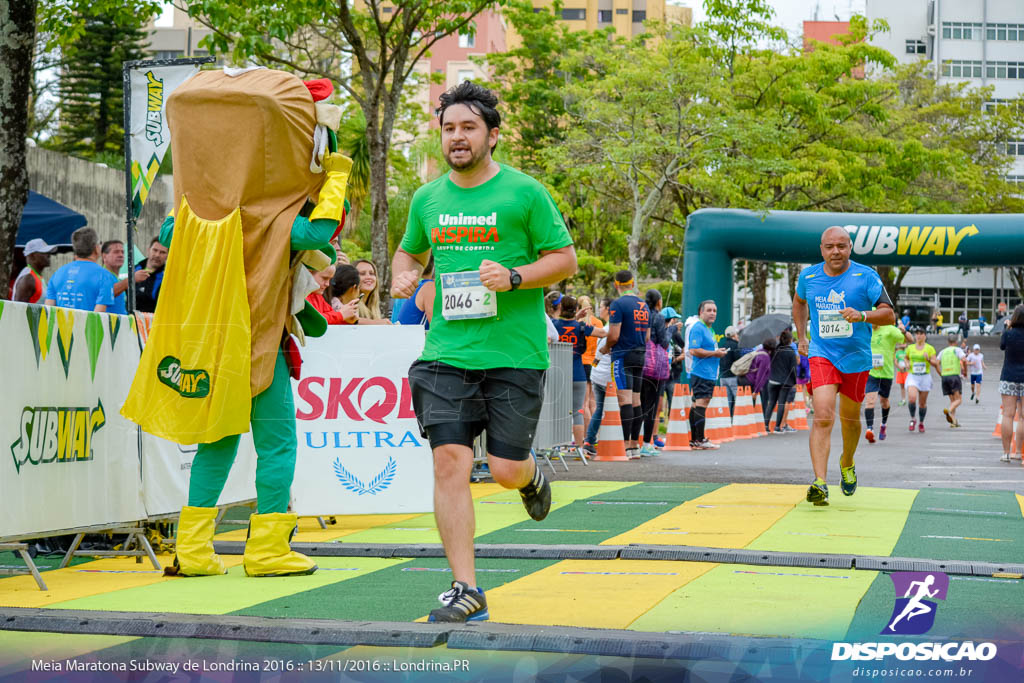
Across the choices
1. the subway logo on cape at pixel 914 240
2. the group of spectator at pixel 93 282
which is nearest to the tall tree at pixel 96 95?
the subway logo on cape at pixel 914 240

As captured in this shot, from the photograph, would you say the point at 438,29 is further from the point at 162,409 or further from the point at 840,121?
the point at 840,121

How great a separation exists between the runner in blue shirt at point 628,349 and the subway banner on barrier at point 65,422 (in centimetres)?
834

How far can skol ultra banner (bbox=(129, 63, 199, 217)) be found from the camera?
904cm

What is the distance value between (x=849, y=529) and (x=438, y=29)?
12490mm

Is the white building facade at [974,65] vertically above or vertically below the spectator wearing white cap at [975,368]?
above

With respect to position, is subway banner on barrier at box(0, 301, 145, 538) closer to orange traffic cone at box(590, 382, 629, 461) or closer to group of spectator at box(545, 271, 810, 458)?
group of spectator at box(545, 271, 810, 458)

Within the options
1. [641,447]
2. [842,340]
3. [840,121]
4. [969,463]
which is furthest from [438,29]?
[840,121]

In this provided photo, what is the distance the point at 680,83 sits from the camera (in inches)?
1351

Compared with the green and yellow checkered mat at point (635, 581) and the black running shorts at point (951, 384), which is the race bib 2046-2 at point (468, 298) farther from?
the black running shorts at point (951, 384)

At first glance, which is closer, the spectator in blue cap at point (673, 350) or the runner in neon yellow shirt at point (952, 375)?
the spectator in blue cap at point (673, 350)

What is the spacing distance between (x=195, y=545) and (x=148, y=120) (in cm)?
428

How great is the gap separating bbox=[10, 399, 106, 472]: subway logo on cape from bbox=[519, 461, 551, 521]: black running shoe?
238 cm

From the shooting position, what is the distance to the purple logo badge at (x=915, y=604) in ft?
13.9

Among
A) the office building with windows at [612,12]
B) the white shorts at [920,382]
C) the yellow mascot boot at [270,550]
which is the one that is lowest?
the yellow mascot boot at [270,550]
